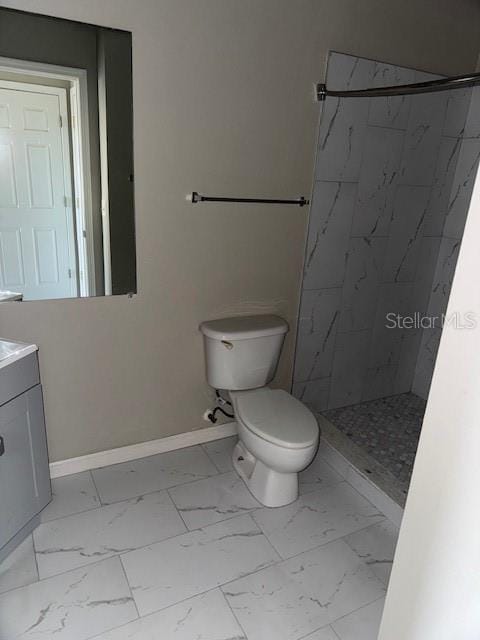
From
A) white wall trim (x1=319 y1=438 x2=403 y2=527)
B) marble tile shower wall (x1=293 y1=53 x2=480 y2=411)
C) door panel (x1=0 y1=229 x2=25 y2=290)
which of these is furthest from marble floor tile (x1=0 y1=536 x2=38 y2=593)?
marble tile shower wall (x1=293 y1=53 x2=480 y2=411)

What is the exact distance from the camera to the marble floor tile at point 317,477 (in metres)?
2.23

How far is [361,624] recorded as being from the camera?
5.09 ft

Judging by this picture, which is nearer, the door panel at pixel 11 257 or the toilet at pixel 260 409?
the door panel at pixel 11 257

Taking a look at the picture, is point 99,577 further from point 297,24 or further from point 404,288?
point 297,24

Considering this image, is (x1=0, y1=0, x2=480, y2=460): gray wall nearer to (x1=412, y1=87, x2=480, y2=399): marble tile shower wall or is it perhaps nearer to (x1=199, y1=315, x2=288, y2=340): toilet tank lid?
(x1=199, y1=315, x2=288, y2=340): toilet tank lid

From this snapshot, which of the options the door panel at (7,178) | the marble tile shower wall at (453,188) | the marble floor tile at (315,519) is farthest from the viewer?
the marble tile shower wall at (453,188)

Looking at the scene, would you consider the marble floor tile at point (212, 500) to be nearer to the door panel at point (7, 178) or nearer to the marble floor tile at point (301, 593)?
the marble floor tile at point (301, 593)

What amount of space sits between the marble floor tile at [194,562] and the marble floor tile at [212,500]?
6 cm

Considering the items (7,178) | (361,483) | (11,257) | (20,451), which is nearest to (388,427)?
(361,483)

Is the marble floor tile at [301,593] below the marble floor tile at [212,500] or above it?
below

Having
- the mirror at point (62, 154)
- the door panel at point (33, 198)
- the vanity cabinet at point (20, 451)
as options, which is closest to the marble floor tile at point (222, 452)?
the vanity cabinet at point (20, 451)

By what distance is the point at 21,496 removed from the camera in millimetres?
1682

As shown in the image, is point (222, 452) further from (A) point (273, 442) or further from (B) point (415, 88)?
(B) point (415, 88)

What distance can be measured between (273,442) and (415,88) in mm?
1504
